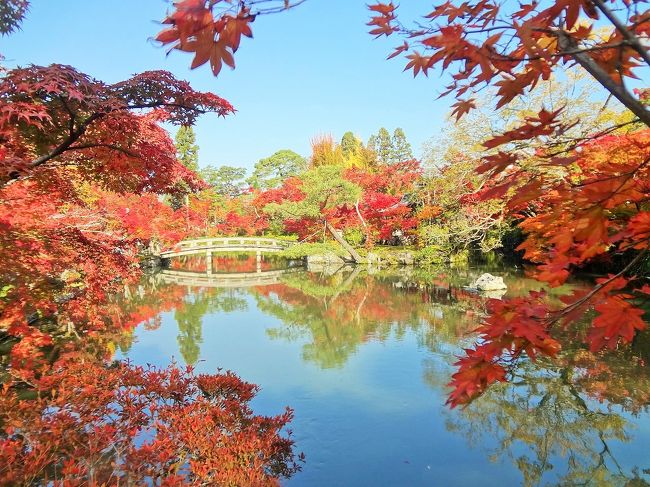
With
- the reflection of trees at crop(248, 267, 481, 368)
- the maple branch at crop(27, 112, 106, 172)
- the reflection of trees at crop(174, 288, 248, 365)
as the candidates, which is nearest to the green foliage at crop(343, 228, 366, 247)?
the reflection of trees at crop(248, 267, 481, 368)

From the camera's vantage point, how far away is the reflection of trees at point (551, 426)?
297 centimetres

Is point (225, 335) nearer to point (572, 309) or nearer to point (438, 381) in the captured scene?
point (438, 381)

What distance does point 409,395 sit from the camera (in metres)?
4.30

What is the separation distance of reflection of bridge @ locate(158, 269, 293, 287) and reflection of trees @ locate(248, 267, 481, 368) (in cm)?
129

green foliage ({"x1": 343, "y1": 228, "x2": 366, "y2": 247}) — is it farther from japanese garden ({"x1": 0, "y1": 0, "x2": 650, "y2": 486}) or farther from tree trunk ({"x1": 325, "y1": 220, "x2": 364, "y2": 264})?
japanese garden ({"x1": 0, "y1": 0, "x2": 650, "y2": 486})

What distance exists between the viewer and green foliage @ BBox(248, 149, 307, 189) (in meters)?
28.7

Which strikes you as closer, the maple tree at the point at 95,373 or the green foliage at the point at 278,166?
the maple tree at the point at 95,373

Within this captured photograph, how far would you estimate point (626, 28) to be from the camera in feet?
2.61

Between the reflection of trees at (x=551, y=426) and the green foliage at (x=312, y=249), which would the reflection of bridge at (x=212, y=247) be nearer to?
the green foliage at (x=312, y=249)

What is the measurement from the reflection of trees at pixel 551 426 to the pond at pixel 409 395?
1 centimetres

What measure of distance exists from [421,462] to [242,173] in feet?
102

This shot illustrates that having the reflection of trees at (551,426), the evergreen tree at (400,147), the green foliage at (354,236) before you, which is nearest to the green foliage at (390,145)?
the evergreen tree at (400,147)

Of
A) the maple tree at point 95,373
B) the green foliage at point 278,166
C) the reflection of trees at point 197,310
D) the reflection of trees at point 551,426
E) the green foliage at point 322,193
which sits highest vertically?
the green foliage at point 278,166

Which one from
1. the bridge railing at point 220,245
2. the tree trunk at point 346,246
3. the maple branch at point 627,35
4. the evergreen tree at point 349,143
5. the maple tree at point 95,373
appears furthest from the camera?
the evergreen tree at point 349,143
